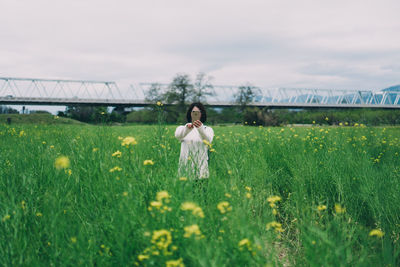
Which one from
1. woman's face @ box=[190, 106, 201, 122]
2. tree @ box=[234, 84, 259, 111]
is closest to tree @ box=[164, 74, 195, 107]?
tree @ box=[234, 84, 259, 111]

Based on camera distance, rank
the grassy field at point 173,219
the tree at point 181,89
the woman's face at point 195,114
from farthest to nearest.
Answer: the tree at point 181,89 → the woman's face at point 195,114 → the grassy field at point 173,219

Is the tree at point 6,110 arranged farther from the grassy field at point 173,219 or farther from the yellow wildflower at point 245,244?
the yellow wildflower at point 245,244

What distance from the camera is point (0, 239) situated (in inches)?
70.4

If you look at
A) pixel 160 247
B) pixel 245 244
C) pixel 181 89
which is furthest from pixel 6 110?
pixel 245 244

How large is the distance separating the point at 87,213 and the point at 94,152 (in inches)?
36.1

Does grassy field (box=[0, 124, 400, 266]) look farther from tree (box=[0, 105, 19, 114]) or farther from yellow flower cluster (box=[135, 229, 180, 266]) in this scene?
tree (box=[0, 105, 19, 114])

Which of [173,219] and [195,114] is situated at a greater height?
[195,114]

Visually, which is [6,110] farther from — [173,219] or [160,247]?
[160,247]

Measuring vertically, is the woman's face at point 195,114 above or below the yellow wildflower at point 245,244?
above

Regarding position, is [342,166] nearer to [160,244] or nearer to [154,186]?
Answer: [154,186]

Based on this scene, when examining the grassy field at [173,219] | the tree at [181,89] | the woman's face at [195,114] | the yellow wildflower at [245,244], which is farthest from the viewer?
the tree at [181,89]

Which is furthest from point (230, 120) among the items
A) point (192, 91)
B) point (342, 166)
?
point (342, 166)

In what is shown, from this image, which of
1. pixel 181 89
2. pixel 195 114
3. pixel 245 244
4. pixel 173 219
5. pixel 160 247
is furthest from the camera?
pixel 181 89

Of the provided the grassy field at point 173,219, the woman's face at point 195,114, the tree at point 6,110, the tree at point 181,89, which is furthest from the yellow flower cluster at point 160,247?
the tree at point 6,110
